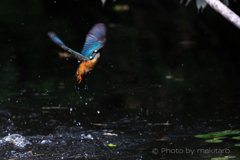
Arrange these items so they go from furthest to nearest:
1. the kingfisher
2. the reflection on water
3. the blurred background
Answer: the blurred background
the reflection on water
the kingfisher

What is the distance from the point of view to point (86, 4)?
12062mm

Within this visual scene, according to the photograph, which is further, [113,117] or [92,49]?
[113,117]

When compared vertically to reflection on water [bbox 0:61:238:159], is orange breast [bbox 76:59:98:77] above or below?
above

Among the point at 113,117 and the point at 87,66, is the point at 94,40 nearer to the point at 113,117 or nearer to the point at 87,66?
the point at 87,66

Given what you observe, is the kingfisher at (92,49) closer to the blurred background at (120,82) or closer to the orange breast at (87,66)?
the orange breast at (87,66)

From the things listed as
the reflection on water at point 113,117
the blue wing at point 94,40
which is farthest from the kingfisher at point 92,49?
the reflection on water at point 113,117

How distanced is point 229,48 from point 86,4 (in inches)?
200

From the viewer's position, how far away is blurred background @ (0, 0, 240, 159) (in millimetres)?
4230

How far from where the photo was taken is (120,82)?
665 centimetres

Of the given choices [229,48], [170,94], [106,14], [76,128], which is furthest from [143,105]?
[106,14]

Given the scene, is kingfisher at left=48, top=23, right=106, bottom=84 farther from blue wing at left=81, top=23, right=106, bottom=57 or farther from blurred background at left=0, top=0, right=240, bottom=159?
blurred background at left=0, top=0, right=240, bottom=159

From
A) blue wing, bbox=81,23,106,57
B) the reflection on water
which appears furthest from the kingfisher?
the reflection on water

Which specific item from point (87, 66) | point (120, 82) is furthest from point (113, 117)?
point (120, 82)

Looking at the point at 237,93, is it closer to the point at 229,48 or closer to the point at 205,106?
the point at 205,106
